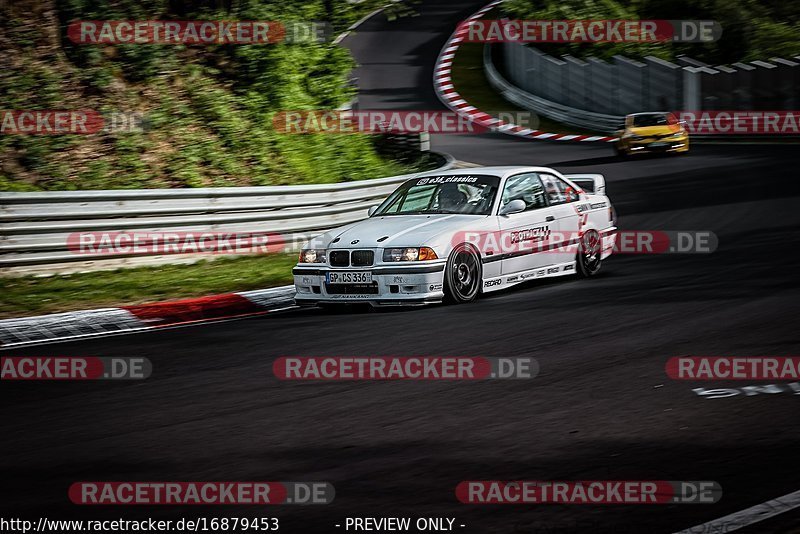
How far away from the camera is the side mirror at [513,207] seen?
11.4 m

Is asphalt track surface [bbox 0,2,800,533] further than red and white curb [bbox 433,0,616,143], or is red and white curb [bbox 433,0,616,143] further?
red and white curb [bbox 433,0,616,143]

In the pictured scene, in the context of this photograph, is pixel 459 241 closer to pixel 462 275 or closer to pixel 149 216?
pixel 462 275

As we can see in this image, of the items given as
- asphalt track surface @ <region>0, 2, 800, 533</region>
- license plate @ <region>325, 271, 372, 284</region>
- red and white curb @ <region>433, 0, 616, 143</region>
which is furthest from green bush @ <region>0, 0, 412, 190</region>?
red and white curb @ <region>433, 0, 616, 143</region>

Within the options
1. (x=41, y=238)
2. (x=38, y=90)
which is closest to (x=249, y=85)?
(x=38, y=90)

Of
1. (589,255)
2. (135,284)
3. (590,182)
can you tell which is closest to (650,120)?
(590,182)

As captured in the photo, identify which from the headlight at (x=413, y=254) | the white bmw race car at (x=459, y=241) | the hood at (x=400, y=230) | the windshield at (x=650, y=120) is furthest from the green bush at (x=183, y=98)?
the windshield at (x=650, y=120)

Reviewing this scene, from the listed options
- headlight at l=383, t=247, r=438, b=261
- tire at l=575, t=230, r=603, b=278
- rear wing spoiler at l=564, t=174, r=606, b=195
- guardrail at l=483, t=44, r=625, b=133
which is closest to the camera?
headlight at l=383, t=247, r=438, b=261

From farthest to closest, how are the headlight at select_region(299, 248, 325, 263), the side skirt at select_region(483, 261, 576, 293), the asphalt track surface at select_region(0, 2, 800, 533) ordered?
1. the side skirt at select_region(483, 261, 576, 293)
2. the headlight at select_region(299, 248, 325, 263)
3. the asphalt track surface at select_region(0, 2, 800, 533)

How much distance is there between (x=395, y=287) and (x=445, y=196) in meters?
1.68

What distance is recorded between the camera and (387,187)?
16766 millimetres

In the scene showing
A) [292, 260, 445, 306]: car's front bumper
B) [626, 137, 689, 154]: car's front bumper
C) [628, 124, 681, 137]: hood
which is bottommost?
[626, 137, 689, 154]: car's front bumper

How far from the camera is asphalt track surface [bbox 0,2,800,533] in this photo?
4992 mm

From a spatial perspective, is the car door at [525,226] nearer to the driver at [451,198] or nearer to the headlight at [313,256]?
the driver at [451,198]

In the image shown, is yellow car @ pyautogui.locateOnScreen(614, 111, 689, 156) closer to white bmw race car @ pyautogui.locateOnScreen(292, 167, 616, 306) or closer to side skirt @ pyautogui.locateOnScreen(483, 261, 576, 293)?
white bmw race car @ pyautogui.locateOnScreen(292, 167, 616, 306)
